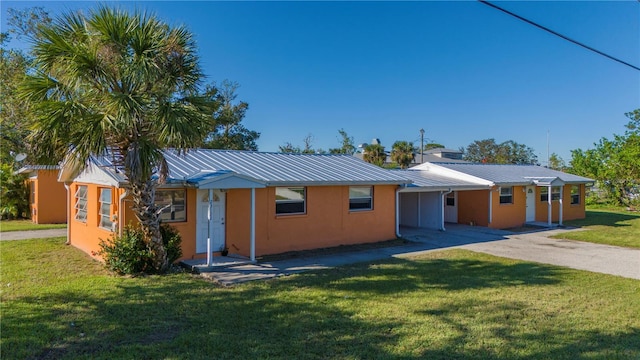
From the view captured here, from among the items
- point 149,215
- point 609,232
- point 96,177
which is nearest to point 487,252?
point 609,232

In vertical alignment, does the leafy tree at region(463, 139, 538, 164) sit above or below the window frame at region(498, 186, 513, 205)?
above

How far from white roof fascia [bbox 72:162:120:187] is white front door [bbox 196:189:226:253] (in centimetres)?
230

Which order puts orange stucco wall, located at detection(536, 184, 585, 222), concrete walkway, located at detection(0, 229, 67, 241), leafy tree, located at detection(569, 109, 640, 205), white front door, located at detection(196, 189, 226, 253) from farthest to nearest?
leafy tree, located at detection(569, 109, 640, 205) < orange stucco wall, located at detection(536, 184, 585, 222) < concrete walkway, located at detection(0, 229, 67, 241) < white front door, located at detection(196, 189, 226, 253)

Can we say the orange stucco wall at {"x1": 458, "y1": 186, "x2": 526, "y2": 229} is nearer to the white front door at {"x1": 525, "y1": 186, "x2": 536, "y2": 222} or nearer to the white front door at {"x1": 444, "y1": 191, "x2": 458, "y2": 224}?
the white front door at {"x1": 444, "y1": 191, "x2": 458, "y2": 224}

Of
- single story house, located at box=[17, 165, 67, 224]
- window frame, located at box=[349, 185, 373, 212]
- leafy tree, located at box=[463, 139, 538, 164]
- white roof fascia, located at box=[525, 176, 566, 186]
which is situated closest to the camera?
window frame, located at box=[349, 185, 373, 212]

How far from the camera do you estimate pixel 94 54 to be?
7996 millimetres

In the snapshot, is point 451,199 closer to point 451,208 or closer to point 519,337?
point 451,208

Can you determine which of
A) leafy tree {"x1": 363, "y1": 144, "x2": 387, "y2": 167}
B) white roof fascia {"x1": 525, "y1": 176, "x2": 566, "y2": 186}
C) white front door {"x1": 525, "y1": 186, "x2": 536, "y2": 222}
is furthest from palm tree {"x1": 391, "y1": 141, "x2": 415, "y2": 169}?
white roof fascia {"x1": 525, "y1": 176, "x2": 566, "y2": 186}

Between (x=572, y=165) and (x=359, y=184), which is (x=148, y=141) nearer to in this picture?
(x=359, y=184)

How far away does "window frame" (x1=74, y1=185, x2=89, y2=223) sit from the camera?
12.7 meters

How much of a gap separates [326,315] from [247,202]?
5.74 m

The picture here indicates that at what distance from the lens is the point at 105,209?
37.0 feet

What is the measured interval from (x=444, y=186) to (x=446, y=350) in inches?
511

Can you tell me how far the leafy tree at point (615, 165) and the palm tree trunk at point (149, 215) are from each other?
35.7m
